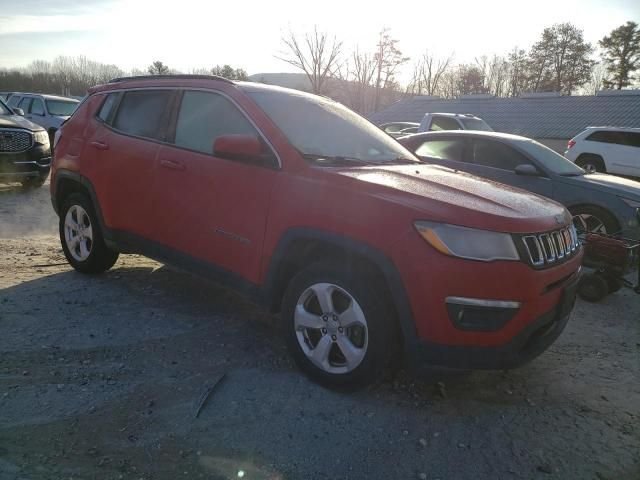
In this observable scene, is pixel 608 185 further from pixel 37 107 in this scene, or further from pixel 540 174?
pixel 37 107

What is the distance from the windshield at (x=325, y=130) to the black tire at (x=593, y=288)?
2.41 metres

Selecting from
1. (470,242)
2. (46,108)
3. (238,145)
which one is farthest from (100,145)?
(46,108)

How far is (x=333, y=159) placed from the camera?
319cm

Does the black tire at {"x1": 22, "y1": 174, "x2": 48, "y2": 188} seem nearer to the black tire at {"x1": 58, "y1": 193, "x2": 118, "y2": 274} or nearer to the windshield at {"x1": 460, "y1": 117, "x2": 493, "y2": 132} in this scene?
the black tire at {"x1": 58, "y1": 193, "x2": 118, "y2": 274}

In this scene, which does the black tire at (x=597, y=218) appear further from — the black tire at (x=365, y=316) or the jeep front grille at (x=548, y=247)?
the black tire at (x=365, y=316)

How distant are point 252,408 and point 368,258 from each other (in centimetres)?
103

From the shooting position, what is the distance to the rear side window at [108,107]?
429 centimetres

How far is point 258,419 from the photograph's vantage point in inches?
102

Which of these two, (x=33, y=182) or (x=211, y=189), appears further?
(x=33, y=182)

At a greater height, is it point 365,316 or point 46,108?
point 46,108

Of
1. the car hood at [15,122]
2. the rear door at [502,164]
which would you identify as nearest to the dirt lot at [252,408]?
the rear door at [502,164]

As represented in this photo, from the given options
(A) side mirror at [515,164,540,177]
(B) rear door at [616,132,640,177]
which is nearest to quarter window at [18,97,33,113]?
(A) side mirror at [515,164,540,177]

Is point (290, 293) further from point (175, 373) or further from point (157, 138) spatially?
point (157, 138)

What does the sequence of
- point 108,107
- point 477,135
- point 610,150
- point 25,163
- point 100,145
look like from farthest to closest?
point 610,150 → point 25,163 → point 477,135 → point 108,107 → point 100,145
